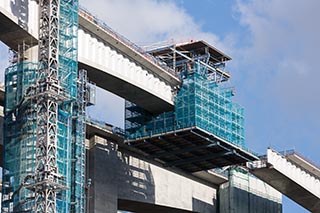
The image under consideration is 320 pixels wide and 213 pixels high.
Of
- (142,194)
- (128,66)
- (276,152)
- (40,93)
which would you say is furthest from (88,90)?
(276,152)

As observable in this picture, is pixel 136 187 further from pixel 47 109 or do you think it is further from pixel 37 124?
pixel 47 109

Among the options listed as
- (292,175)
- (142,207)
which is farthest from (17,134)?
(292,175)

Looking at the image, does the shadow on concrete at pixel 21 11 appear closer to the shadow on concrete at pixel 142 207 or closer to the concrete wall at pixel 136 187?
the concrete wall at pixel 136 187

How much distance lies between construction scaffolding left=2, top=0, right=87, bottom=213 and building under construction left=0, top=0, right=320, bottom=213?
7 cm

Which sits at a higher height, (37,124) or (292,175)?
(292,175)

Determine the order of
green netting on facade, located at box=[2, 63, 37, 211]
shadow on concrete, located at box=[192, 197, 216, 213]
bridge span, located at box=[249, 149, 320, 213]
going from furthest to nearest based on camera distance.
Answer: shadow on concrete, located at box=[192, 197, 216, 213], bridge span, located at box=[249, 149, 320, 213], green netting on facade, located at box=[2, 63, 37, 211]

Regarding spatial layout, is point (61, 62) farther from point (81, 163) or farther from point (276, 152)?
point (276, 152)

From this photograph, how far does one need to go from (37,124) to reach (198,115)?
16.7m

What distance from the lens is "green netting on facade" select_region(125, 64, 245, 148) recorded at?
70.1m

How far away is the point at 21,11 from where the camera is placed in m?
56.1

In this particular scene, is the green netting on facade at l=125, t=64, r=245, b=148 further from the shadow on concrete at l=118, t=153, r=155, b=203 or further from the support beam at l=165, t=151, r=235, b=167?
the shadow on concrete at l=118, t=153, r=155, b=203

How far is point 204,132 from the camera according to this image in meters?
69.2

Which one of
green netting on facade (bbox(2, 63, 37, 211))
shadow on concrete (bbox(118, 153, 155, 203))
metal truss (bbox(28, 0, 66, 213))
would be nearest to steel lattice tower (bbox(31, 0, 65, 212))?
metal truss (bbox(28, 0, 66, 213))

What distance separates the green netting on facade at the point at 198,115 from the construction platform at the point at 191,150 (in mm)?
439
